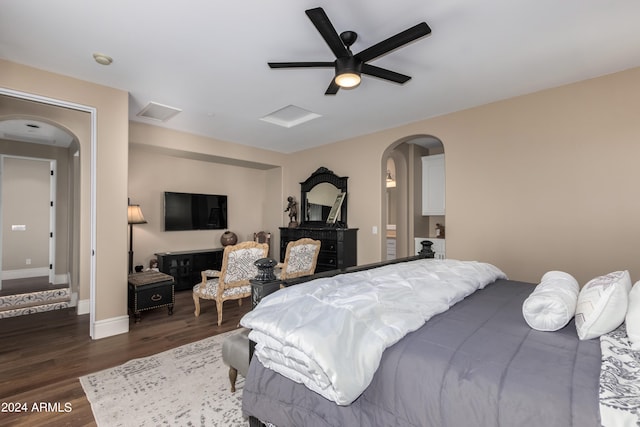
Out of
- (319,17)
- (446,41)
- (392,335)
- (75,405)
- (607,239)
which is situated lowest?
(75,405)

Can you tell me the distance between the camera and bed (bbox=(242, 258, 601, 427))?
95 centimetres

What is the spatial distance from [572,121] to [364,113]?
232cm

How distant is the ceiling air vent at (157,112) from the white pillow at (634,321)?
4.59m

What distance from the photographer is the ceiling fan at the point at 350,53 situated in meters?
1.93

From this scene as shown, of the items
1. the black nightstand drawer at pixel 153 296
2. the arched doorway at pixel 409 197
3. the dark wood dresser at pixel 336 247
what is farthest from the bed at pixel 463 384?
the arched doorway at pixel 409 197

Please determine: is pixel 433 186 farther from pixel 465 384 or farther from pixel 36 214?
pixel 36 214

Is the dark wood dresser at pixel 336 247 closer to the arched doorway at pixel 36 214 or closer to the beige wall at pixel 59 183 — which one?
the arched doorway at pixel 36 214

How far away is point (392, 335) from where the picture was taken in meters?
1.28

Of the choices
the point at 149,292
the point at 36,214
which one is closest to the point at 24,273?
the point at 36,214

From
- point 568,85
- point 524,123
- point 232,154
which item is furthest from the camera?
point 232,154

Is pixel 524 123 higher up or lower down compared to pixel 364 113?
lower down

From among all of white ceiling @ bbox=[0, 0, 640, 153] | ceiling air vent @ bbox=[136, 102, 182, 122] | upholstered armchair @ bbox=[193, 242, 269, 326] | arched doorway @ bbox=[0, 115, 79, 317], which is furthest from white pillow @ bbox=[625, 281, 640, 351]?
arched doorway @ bbox=[0, 115, 79, 317]

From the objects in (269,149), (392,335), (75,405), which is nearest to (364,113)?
(269,149)

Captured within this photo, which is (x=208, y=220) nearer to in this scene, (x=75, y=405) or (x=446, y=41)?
(x=75, y=405)
